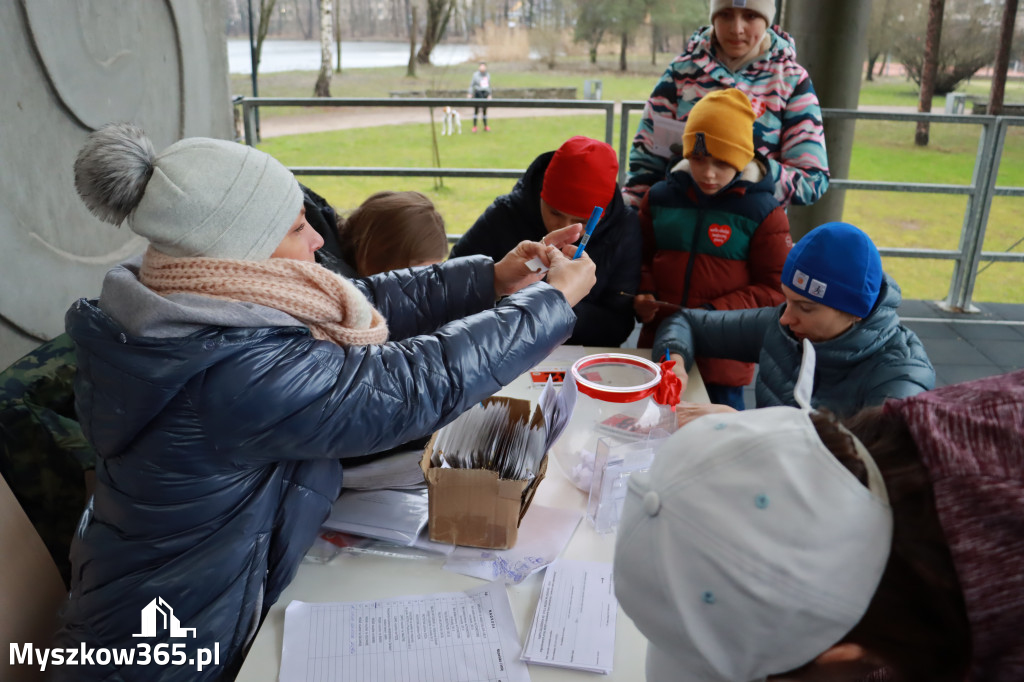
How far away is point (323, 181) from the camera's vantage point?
446 inches

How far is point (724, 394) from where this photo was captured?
2.30 metres

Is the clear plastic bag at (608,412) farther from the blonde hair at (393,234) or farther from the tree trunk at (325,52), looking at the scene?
the tree trunk at (325,52)

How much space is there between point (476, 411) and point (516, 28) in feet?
25.9

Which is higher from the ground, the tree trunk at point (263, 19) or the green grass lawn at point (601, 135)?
the tree trunk at point (263, 19)

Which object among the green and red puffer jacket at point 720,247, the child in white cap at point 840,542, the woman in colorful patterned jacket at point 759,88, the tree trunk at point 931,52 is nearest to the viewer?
the child in white cap at point 840,542

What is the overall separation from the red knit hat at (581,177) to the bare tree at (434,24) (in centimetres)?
692

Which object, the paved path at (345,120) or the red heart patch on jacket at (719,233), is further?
the paved path at (345,120)

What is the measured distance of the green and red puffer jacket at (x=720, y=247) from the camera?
2188mm

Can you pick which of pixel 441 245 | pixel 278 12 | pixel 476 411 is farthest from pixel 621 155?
pixel 278 12

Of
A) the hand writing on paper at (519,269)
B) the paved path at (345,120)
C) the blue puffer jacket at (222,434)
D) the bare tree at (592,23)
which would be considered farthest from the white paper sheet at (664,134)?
the paved path at (345,120)

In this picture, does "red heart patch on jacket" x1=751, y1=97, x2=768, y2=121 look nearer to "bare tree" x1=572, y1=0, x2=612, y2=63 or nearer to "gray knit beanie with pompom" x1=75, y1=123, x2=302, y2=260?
"gray knit beanie with pompom" x1=75, y1=123, x2=302, y2=260

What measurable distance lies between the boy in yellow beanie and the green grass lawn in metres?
3.68

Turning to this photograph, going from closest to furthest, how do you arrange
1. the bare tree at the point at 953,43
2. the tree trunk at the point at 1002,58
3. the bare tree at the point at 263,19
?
the tree trunk at the point at 1002,58 → the bare tree at the point at 953,43 → the bare tree at the point at 263,19

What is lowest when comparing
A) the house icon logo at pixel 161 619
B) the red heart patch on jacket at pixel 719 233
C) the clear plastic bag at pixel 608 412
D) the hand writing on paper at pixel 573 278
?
Result: the house icon logo at pixel 161 619
